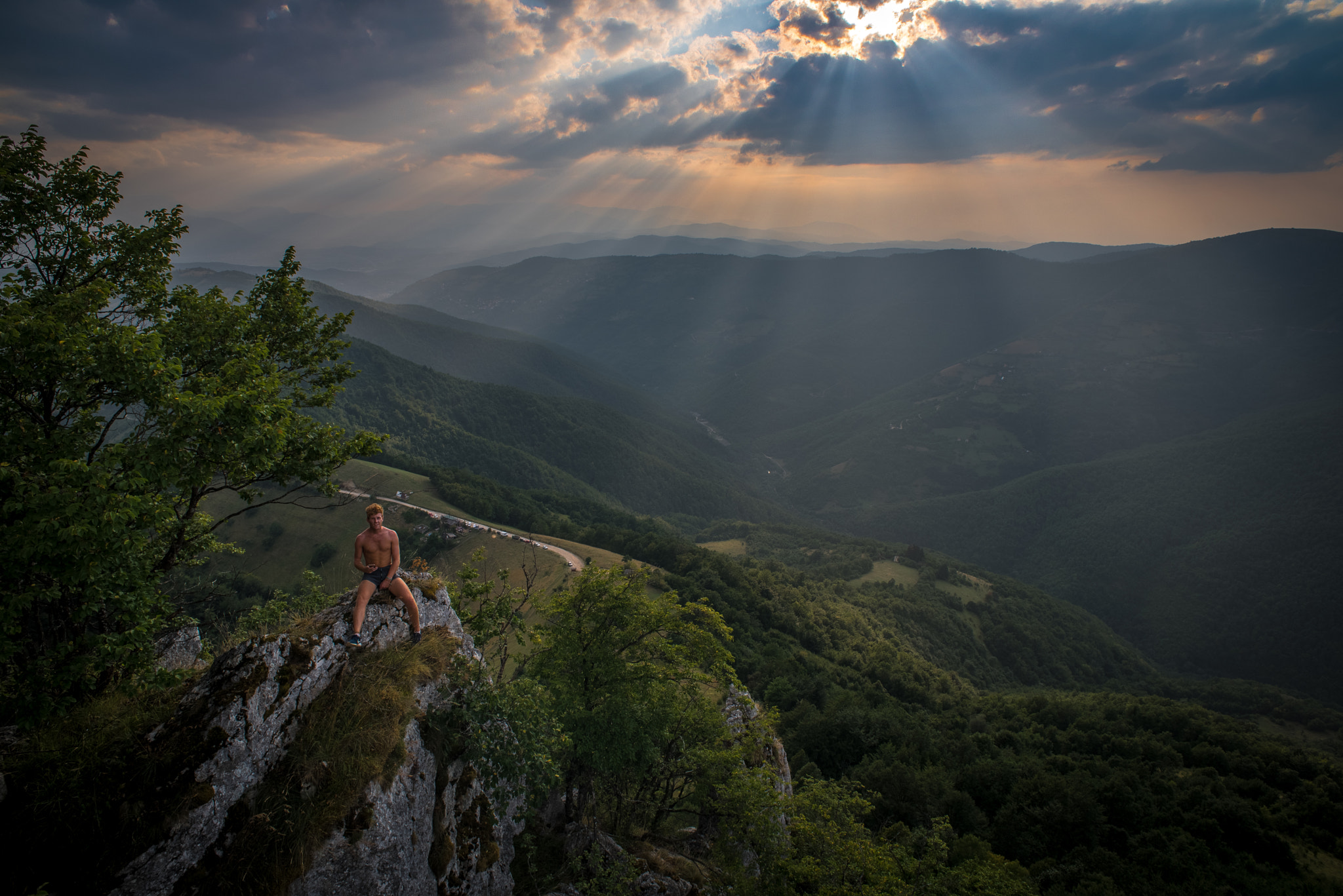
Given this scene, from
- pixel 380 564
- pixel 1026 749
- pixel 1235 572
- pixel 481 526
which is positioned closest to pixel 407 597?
pixel 380 564

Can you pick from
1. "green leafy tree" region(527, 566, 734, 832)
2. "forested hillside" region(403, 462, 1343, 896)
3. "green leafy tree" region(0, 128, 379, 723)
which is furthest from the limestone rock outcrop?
"forested hillside" region(403, 462, 1343, 896)

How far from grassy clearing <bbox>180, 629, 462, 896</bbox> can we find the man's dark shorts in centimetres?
159

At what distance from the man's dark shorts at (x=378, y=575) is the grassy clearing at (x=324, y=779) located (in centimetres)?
159

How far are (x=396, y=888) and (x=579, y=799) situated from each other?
8.46 metres

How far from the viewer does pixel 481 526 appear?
247 feet

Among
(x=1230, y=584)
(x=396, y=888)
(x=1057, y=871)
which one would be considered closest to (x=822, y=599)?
(x=1057, y=871)

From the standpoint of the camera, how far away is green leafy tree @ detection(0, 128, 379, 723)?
10.2m

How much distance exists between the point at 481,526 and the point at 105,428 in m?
64.9

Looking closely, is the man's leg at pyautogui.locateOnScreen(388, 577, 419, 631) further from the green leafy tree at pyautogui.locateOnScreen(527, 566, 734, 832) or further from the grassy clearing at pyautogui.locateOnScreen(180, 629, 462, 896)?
the green leafy tree at pyautogui.locateOnScreen(527, 566, 734, 832)

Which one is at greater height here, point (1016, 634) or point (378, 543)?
point (378, 543)

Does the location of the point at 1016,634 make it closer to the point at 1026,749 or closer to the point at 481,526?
the point at 1026,749

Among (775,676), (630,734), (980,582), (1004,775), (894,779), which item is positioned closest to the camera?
(630,734)

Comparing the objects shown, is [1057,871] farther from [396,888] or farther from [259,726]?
[259,726]

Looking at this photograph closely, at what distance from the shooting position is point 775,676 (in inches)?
2130
